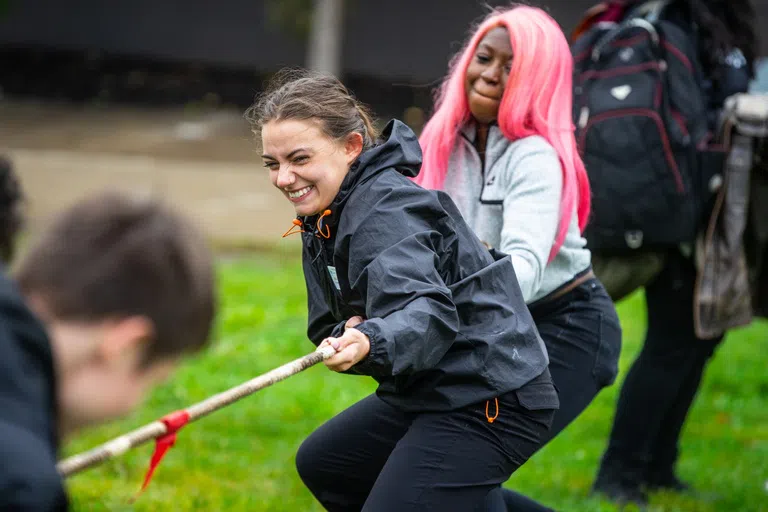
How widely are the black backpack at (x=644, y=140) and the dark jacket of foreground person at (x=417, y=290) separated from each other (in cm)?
145

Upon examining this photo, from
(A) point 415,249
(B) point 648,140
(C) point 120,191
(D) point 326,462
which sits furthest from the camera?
(B) point 648,140

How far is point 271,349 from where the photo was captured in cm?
680

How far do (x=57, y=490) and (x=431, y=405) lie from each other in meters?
1.40

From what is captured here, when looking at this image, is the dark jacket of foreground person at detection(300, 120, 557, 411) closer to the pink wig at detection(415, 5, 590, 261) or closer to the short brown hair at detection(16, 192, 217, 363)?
the pink wig at detection(415, 5, 590, 261)

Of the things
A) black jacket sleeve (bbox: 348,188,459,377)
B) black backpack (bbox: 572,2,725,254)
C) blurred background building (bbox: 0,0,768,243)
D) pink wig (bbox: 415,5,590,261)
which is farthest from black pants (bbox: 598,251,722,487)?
blurred background building (bbox: 0,0,768,243)

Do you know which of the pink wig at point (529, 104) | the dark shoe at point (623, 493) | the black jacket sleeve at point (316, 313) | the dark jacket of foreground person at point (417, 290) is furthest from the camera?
the dark shoe at point (623, 493)

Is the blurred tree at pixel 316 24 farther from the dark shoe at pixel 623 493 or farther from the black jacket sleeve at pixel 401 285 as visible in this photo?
the black jacket sleeve at pixel 401 285

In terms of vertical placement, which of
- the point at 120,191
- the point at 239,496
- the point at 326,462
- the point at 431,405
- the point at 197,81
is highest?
the point at 120,191

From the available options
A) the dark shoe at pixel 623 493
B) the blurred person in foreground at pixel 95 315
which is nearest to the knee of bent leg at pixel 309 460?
the blurred person in foreground at pixel 95 315

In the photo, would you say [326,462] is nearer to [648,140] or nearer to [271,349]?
[648,140]

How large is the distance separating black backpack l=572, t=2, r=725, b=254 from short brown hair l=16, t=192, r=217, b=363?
2.78 meters

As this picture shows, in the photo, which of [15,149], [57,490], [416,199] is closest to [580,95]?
[416,199]

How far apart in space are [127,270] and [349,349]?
34.3 inches

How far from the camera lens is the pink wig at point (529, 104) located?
11.3 ft
